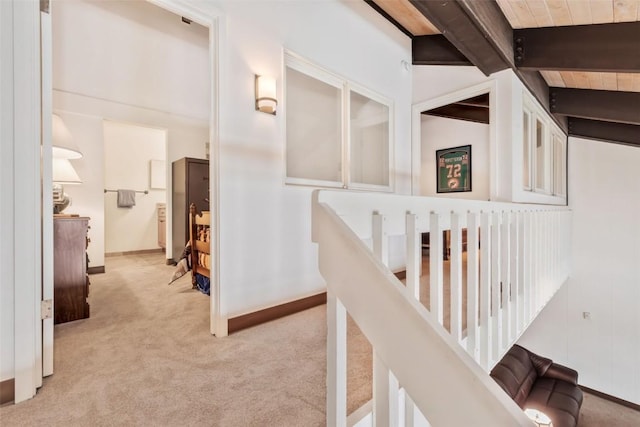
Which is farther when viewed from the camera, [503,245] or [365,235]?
[503,245]

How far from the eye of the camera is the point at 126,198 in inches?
211

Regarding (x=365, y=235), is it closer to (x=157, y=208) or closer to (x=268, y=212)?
(x=268, y=212)

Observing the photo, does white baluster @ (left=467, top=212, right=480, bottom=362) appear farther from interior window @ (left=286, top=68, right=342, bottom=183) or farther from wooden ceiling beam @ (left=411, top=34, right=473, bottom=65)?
wooden ceiling beam @ (left=411, top=34, right=473, bottom=65)

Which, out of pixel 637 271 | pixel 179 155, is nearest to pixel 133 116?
pixel 179 155

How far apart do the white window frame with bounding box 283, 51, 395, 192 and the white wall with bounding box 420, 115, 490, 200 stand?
1.97m

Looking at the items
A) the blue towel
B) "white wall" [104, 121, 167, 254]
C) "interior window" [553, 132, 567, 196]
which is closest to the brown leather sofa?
"interior window" [553, 132, 567, 196]

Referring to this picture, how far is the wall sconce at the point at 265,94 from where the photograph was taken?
2006 millimetres

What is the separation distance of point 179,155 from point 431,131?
459 cm

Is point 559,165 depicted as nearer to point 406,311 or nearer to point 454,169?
point 454,169

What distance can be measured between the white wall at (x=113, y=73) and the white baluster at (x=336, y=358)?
398cm

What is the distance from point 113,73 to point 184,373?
162 inches

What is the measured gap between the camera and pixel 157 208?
19.0 ft

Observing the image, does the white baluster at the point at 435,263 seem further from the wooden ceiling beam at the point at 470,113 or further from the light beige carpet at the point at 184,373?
the wooden ceiling beam at the point at 470,113

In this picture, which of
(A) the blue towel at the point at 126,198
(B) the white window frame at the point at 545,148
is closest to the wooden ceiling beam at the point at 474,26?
(B) the white window frame at the point at 545,148
